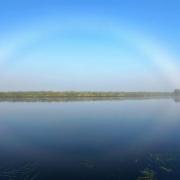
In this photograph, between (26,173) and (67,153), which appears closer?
(26,173)

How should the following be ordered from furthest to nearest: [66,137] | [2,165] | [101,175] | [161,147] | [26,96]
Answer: [26,96] → [66,137] → [161,147] → [2,165] → [101,175]

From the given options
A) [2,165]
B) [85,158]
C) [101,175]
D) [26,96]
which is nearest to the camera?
[101,175]

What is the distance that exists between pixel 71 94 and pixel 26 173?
3902 inches

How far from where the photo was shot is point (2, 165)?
1305cm

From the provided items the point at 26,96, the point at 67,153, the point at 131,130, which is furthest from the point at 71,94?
the point at 67,153

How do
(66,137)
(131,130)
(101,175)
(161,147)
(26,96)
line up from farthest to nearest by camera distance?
(26,96) < (131,130) < (66,137) < (161,147) < (101,175)

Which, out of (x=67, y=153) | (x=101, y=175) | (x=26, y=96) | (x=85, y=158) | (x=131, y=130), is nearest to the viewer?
(x=101, y=175)

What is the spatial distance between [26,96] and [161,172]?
9801cm

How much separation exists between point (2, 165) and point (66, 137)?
7473 millimetres

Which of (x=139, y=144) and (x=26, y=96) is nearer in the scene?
(x=139, y=144)

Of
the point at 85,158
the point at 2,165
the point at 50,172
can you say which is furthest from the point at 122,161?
the point at 2,165

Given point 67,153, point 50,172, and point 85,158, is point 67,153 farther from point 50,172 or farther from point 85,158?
point 50,172

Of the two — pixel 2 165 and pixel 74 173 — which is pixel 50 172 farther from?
pixel 2 165

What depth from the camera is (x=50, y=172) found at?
39.6 ft
